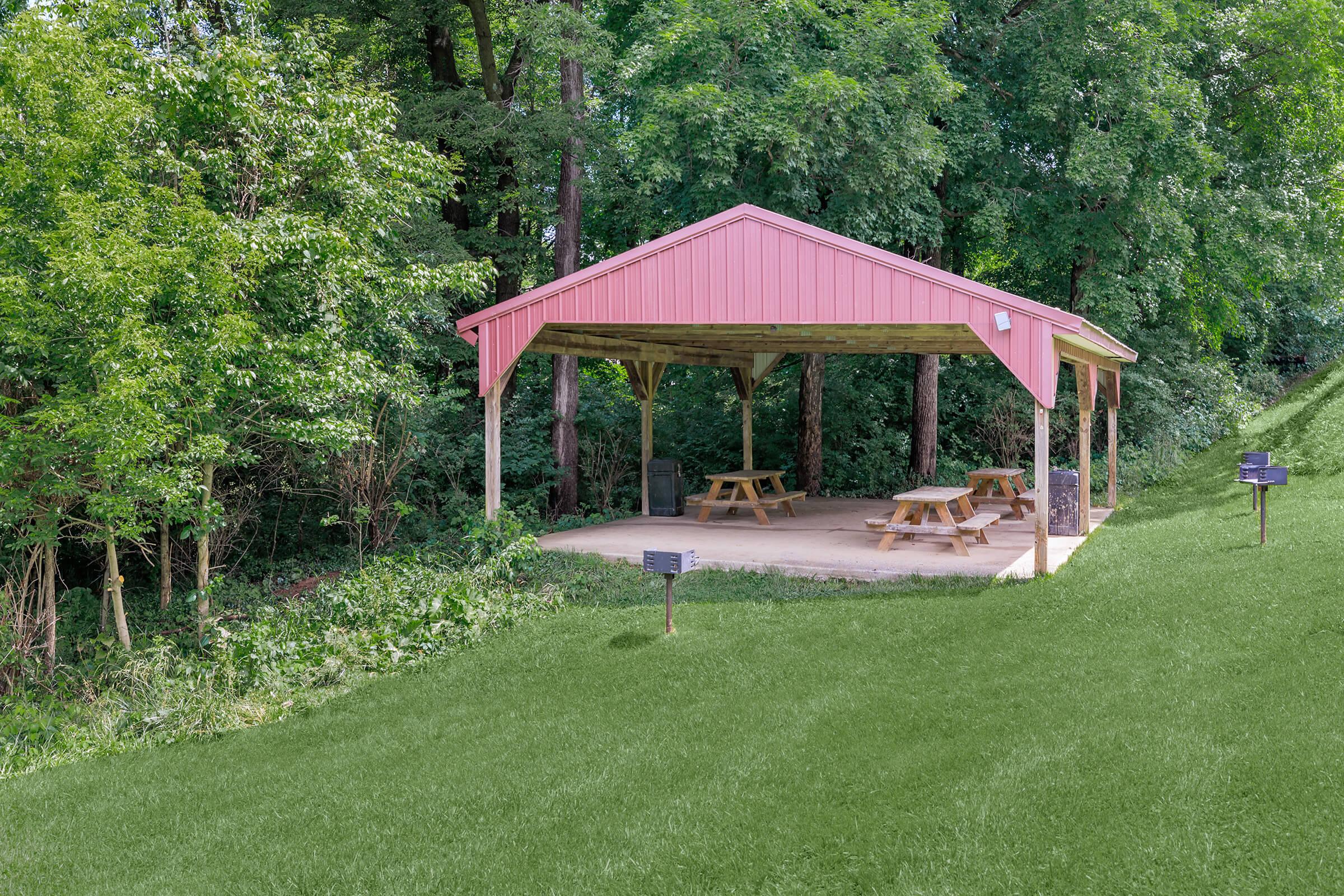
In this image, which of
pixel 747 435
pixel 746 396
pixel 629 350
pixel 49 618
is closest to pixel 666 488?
pixel 747 435

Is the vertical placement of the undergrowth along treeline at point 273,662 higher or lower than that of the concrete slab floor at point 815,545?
lower

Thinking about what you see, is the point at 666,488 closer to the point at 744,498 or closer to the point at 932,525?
the point at 744,498

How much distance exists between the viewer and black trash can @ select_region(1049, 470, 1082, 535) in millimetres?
11141

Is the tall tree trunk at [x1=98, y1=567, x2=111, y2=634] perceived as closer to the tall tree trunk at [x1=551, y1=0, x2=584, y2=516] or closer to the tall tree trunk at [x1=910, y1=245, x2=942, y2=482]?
the tall tree trunk at [x1=551, y1=0, x2=584, y2=516]

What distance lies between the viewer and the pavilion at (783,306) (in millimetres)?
8648

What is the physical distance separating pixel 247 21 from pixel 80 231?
150 inches

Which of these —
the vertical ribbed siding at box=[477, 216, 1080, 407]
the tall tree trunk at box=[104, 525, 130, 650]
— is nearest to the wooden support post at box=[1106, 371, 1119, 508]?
the vertical ribbed siding at box=[477, 216, 1080, 407]

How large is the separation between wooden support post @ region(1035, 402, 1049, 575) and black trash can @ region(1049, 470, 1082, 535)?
2.59 meters

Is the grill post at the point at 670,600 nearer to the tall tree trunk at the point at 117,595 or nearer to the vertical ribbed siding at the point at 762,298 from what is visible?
the vertical ribbed siding at the point at 762,298

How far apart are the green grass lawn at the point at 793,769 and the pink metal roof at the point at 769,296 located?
96.2 inches

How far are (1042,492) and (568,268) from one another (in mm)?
8703

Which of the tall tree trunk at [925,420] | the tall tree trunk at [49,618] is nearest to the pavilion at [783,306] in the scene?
the tall tree trunk at [49,618]

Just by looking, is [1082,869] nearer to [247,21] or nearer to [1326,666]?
[1326,666]

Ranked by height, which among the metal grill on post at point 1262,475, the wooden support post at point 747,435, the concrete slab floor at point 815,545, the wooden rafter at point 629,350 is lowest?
the concrete slab floor at point 815,545
